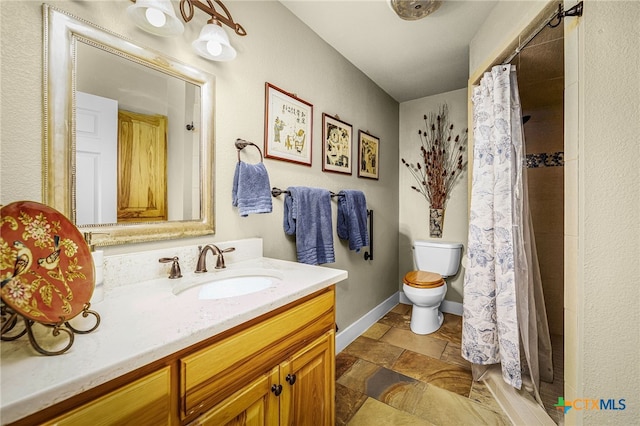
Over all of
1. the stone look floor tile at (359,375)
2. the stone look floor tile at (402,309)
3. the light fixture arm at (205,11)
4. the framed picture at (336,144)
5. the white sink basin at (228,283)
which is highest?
the light fixture arm at (205,11)

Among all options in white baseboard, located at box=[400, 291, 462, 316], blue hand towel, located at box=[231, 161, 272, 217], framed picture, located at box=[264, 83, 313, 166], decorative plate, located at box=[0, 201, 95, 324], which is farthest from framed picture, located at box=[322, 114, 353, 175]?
white baseboard, located at box=[400, 291, 462, 316]

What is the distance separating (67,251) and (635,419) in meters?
1.76

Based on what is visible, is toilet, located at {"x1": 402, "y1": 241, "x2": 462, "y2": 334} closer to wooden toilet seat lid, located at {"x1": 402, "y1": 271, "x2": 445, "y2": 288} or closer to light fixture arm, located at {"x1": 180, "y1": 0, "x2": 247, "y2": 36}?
wooden toilet seat lid, located at {"x1": 402, "y1": 271, "x2": 445, "y2": 288}

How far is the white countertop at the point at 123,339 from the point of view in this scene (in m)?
0.44

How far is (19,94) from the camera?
0.78 m

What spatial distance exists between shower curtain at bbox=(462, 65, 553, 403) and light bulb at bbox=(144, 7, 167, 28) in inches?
65.1

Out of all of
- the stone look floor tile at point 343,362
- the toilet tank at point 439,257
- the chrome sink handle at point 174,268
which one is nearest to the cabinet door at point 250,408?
the chrome sink handle at point 174,268

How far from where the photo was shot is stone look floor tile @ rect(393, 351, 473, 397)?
1.68 m

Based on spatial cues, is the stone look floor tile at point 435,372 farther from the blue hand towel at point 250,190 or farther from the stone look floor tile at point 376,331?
the blue hand towel at point 250,190

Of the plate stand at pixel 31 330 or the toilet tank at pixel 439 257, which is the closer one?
the plate stand at pixel 31 330

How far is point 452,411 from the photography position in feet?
4.84

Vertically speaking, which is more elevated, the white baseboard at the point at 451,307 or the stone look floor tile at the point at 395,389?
the white baseboard at the point at 451,307

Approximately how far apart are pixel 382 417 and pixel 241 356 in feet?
3.71

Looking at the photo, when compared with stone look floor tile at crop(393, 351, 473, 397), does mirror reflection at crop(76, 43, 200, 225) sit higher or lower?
higher
